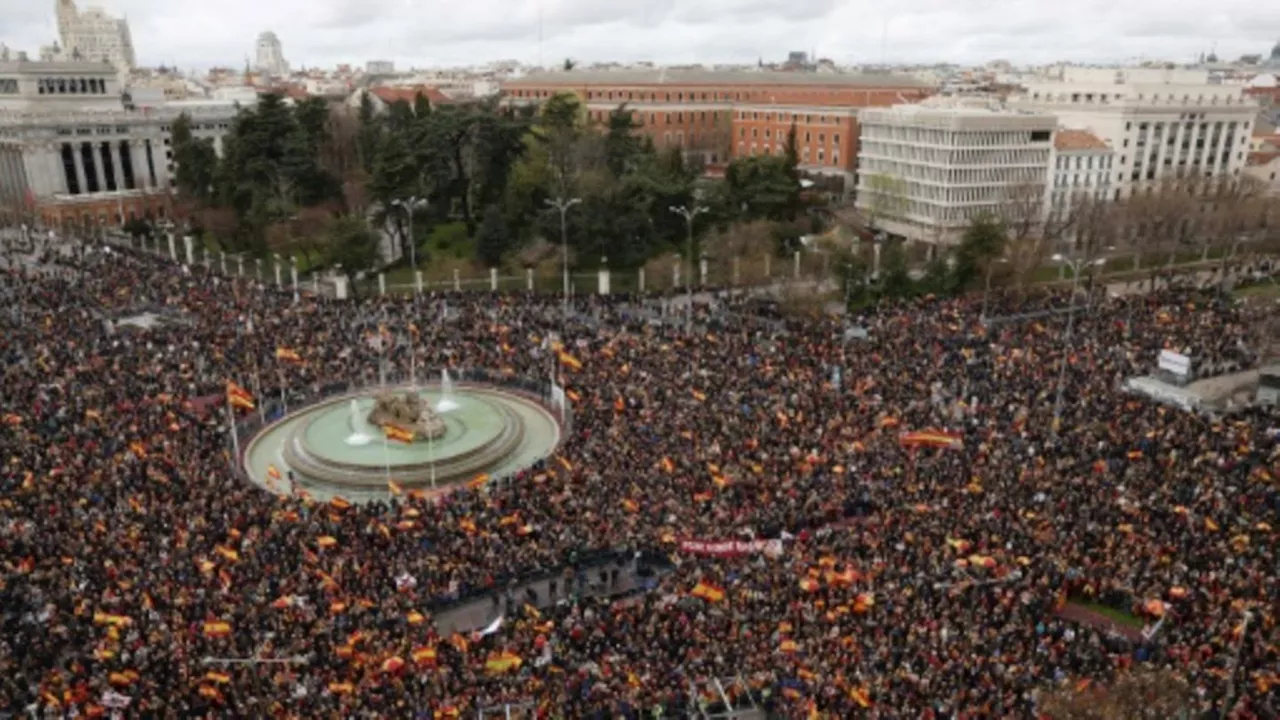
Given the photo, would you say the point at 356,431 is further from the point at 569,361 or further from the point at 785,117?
the point at 785,117

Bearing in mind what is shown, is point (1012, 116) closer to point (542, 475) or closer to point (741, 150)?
point (741, 150)

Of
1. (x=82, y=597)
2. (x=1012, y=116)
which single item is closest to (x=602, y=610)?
(x=82, y=597)

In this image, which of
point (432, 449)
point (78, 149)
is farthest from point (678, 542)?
point (78, 149)

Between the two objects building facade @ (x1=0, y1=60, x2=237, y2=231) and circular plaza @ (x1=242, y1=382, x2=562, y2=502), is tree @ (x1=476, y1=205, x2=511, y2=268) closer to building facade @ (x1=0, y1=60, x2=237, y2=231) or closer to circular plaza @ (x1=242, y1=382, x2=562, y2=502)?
circular plaza @ (x1=242, y1=382, x2=562, y2=502)

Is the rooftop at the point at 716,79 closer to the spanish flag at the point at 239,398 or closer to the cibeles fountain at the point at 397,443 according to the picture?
the cibeles fountain at the point at 397,443

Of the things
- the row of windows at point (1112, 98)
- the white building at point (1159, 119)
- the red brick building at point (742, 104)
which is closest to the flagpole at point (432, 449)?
the red brick building at point (742, 104)
